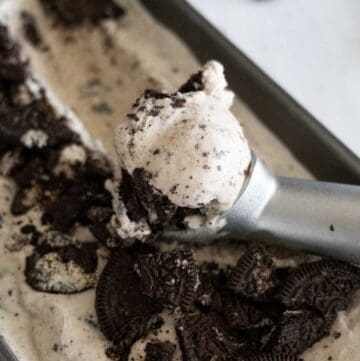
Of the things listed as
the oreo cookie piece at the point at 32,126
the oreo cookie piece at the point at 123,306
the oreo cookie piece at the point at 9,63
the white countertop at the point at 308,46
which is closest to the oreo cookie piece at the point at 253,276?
the oreo cookie piece at the point at 123,306

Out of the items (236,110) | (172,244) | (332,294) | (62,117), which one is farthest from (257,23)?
(332,294)

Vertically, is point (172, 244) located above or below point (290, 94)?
below

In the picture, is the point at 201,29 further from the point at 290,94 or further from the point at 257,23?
the point at 290,94

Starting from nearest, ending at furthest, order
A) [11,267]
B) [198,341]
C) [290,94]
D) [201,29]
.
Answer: [198,341], [11,267], [290,94], [201,29]

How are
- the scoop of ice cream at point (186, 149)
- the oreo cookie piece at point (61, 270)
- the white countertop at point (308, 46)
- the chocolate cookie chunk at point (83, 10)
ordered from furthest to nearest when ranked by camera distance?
the chocolate cookie chunk at point (83, 10) < the white countertop at point (308, 46) < the oreo cookie piece at point (61, 270) < the scoop of ice cream at point (186, 149)

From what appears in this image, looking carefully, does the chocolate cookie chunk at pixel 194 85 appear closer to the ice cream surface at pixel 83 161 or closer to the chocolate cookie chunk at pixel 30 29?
the ice cream surface at pixel 83 161

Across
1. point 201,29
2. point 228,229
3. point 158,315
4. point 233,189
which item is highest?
point 201,29
